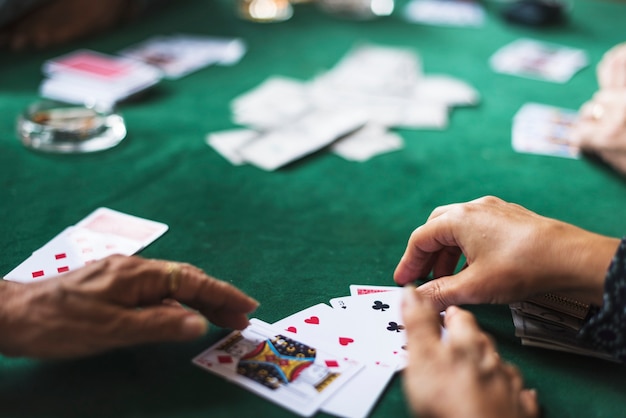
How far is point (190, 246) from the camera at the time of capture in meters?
1.46

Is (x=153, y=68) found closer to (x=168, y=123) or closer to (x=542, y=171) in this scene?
(x=168, y=123)

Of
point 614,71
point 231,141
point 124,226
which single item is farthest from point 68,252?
point 614,71

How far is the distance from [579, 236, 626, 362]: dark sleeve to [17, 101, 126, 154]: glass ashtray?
1.34m

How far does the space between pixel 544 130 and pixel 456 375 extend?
1.43 meters

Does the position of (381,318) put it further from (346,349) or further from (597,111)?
(597,111)

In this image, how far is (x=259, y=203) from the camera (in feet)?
5.43

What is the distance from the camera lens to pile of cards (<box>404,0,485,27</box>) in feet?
10.7

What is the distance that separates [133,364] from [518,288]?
0.63 m

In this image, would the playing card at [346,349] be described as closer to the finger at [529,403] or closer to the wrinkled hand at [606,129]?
the finger at [529,403]

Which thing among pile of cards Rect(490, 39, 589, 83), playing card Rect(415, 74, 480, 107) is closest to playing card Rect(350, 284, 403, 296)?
playing card Rect(415, 74, 480, 107)

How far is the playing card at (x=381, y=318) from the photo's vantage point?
1.14 m

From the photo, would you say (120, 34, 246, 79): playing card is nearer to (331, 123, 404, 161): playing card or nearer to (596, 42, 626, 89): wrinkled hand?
(331, 123, 404, 161): playing card

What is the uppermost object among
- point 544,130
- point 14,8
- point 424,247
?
point 14,8


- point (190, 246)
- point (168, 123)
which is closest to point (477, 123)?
point (168, 123)
